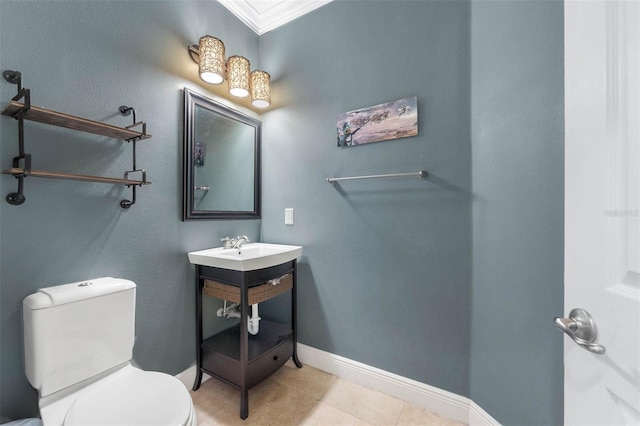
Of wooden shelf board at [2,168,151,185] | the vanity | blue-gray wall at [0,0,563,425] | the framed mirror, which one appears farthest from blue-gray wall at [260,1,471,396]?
wooden shelf board at [2,168,151,185]

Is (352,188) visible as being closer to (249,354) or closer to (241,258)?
(241,258)

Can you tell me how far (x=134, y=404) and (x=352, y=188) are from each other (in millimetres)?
1472

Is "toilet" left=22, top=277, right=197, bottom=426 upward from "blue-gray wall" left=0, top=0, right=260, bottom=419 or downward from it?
downward

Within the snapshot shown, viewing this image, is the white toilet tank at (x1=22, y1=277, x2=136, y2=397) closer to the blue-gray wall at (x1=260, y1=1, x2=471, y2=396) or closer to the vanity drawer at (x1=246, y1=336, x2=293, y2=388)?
the vanity drawer at (x1=246, y1=336, x2=293, y2=388)

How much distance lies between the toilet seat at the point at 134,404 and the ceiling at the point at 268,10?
7.62ft

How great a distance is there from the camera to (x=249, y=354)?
150 centimetres

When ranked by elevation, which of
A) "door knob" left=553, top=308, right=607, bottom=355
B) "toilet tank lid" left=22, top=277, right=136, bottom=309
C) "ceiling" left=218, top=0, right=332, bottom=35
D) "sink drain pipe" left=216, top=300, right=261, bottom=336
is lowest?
"sink drain pipe" left=216, top=300, right=261, bottom=336

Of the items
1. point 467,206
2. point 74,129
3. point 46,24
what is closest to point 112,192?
point 74,129

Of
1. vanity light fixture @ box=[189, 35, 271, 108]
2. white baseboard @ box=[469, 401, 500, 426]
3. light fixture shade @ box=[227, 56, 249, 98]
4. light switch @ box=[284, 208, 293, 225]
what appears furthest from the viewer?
light switch @ box=[284, 208, 293, 225]

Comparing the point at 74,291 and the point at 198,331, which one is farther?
the point at 198,331

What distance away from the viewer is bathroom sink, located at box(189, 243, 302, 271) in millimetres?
1384

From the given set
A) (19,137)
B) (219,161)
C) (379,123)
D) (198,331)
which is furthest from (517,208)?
(19,137)

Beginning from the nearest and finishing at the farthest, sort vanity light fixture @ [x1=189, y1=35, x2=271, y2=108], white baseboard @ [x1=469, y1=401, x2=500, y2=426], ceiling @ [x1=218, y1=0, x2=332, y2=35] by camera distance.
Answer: white baseboard @ [x1=469, y1=401, x2=500, y2=426]
vanity light fixture @ [x1=189, y1=35, x2=271, y2=108]
ceiling @ [x1=218, y1=0, x2=332, y2=35]

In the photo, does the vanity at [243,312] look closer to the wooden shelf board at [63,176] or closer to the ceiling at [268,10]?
the wooden shelf board at [63,176]
